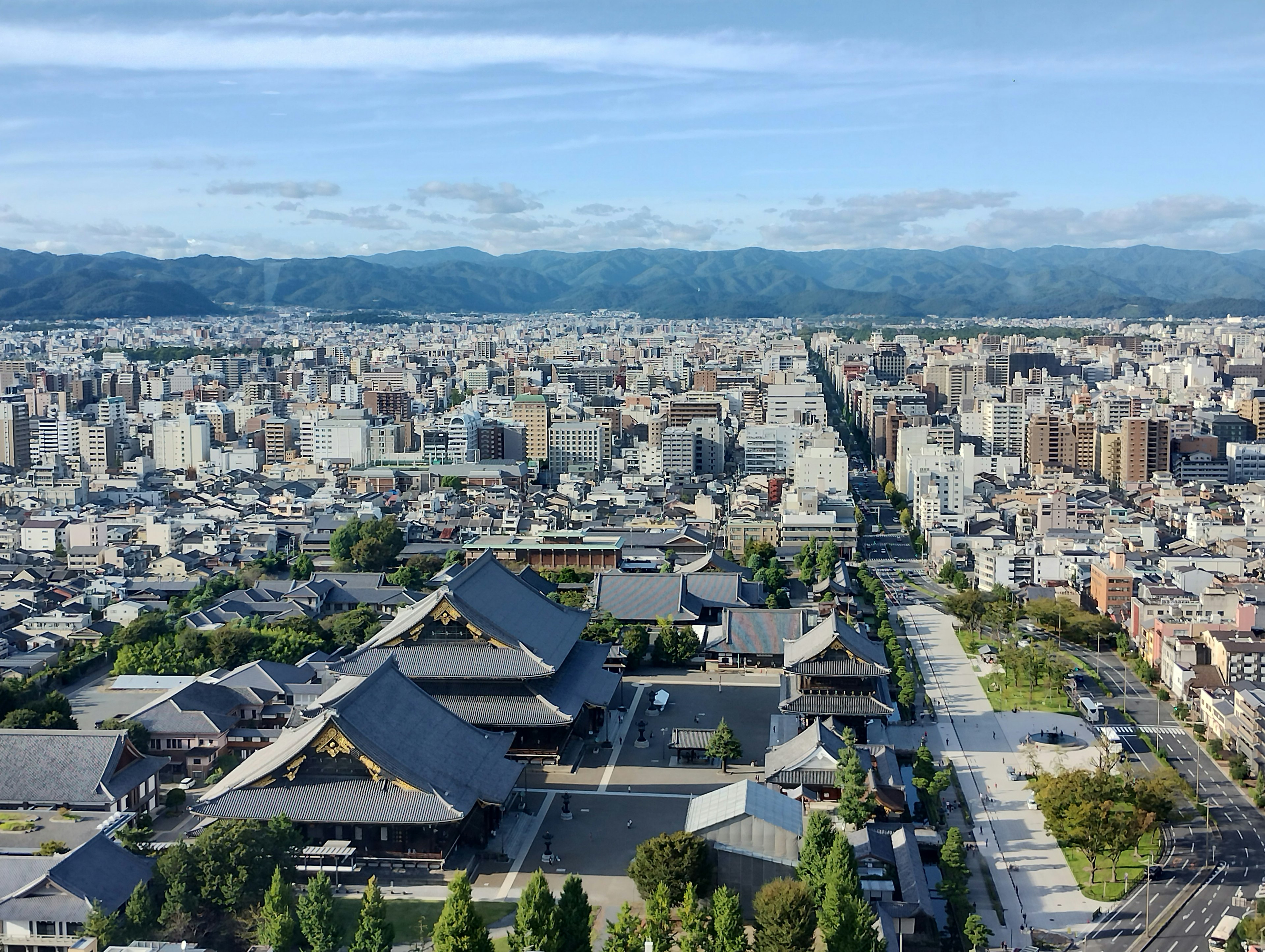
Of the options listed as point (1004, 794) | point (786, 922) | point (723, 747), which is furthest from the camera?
point (723, 747)

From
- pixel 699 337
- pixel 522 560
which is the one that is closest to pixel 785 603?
pixel 522 560

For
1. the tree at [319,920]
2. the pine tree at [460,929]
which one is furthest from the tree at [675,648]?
the pine tree at [460,929]

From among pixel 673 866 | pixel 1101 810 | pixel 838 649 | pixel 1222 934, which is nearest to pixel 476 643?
pixel 838 649

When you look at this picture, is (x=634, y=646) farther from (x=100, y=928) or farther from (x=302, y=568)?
(x=100, y=928)

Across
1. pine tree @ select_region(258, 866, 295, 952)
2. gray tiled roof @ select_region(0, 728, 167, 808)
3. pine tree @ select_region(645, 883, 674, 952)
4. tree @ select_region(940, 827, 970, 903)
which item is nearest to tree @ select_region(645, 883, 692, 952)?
pine tree @ select_region(645, 883, 674, 952)

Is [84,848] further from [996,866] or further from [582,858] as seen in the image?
[996,866]

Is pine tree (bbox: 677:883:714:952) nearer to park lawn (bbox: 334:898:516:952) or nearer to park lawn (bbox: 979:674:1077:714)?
park lawn (bbox: 334:898:516:952)
